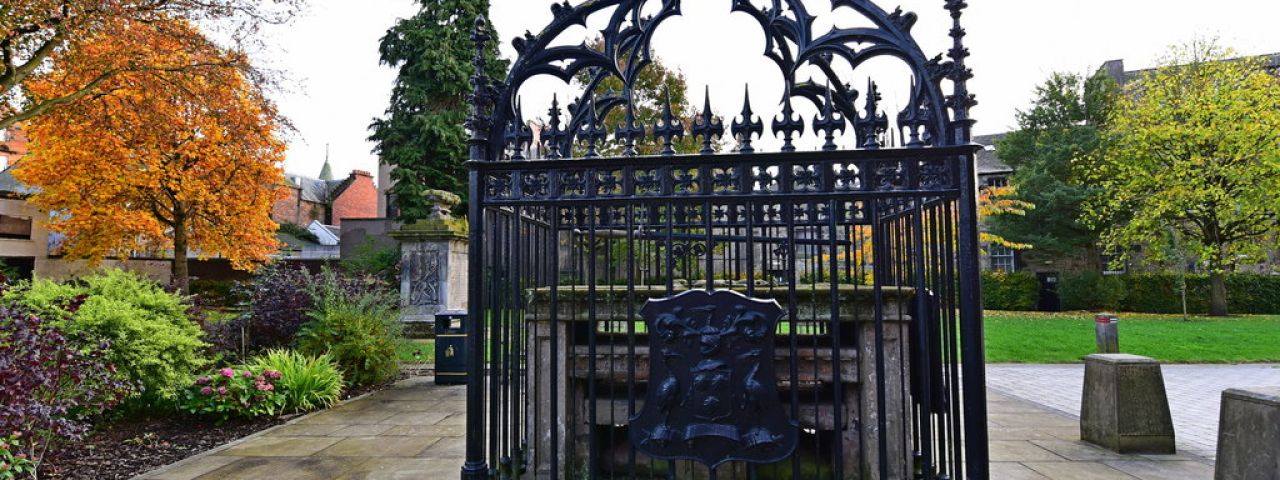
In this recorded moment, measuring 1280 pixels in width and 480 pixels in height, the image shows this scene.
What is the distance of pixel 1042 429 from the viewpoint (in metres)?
5.10

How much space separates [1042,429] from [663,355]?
4.23 metres

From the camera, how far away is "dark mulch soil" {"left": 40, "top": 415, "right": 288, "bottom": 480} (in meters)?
4.07

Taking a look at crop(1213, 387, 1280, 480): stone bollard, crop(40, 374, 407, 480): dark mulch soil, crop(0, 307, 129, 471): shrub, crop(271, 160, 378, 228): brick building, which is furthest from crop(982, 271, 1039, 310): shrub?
crop(271, 160, 378, 228): brick building

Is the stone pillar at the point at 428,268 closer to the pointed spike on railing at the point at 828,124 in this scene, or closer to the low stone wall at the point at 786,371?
the low stone wall at the point at 786,371

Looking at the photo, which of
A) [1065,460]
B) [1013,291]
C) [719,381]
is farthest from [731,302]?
[1013,291]

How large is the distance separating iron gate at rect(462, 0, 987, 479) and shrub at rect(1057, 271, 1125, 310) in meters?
22.3

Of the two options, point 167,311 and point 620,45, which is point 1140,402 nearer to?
point 620,45

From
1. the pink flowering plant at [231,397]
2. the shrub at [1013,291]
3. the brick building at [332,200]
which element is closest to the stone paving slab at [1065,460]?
the pink flowering plant at [231,397]

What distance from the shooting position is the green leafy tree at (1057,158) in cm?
2400

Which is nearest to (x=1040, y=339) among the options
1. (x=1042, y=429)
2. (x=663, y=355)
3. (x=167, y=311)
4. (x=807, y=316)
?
(x=1042, y=429)

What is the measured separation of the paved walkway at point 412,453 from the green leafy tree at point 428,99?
17965 mm

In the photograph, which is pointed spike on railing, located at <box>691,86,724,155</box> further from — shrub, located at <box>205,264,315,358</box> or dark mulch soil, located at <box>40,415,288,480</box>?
shrub, located at <box>205,264,315,358</box>

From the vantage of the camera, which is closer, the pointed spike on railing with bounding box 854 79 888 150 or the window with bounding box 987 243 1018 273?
the pointed spike on railing with bounding box 854 79 888 150

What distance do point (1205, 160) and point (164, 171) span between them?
3159 cm
